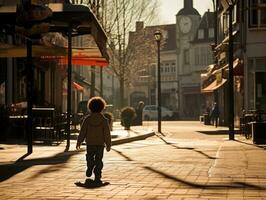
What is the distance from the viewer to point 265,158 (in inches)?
580

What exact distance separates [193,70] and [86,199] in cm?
7447

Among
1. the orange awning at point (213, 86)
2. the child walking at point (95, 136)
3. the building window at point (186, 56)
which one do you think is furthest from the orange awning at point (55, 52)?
the building window at point (186, 56)

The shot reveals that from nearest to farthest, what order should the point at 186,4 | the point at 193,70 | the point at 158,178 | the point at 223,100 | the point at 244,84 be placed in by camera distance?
the point at 158,178 < the point at 244,84 < the point at 223,100 < the point at 193,70 < the point at 186,4

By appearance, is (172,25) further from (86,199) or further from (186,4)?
(86,199)

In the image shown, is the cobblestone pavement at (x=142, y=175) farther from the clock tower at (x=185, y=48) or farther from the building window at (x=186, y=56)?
the building window at (x=186, y=56)

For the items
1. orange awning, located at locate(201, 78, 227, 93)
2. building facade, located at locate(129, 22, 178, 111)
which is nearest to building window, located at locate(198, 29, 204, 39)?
building facade, located at locate(129, 22, 178, 111)

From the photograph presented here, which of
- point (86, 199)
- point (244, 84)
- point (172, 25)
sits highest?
point (172, 25)

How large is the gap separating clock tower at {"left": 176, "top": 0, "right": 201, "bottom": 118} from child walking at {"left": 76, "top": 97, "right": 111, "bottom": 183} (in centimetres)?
6988

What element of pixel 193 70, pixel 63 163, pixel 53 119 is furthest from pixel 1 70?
pixel 193 70

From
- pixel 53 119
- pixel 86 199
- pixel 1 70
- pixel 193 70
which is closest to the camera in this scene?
pixel 86 199

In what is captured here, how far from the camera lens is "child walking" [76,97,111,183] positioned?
10711 mm

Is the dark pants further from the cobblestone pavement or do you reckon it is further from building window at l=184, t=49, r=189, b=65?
building window at l=184, t=49, r=189, b=65

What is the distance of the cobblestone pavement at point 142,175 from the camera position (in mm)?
9180

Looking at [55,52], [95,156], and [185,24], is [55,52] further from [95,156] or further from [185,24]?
[185,24]
